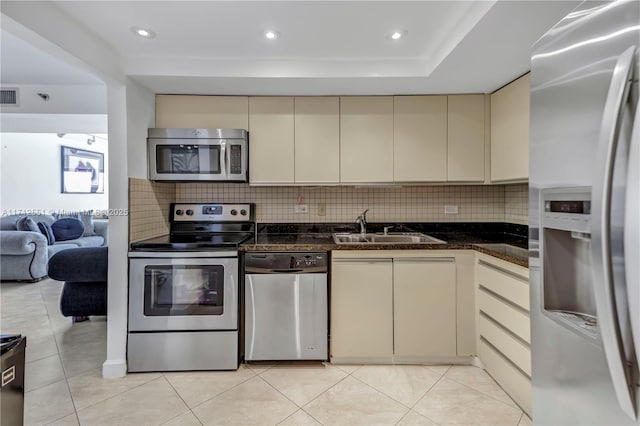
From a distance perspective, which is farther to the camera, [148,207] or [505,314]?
[148,207]

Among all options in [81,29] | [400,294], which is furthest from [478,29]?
[81,29]

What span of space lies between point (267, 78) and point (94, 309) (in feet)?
8.45

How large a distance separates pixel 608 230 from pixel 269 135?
2.18m

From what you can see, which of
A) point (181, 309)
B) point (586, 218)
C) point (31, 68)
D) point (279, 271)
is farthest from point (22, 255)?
point (586, 218)

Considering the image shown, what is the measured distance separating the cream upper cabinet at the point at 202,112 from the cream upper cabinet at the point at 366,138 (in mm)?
844

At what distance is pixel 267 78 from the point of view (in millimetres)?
2105

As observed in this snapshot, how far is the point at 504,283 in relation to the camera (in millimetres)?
1836

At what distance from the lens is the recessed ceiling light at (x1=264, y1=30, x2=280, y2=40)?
1.76 m

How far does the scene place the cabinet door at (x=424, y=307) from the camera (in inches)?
85.5

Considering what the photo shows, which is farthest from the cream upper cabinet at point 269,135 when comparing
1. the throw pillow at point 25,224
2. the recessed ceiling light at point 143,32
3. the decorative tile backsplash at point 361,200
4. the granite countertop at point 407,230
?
the throw pillow at point 25,224

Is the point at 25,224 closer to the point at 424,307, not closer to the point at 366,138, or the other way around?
the point at 366,138

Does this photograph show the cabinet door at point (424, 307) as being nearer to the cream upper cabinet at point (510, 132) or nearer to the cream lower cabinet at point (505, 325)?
the cream lower cabinet at point (505, 325)

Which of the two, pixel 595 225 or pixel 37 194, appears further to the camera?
pixel 37 194

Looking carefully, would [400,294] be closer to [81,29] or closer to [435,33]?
[435,33]
